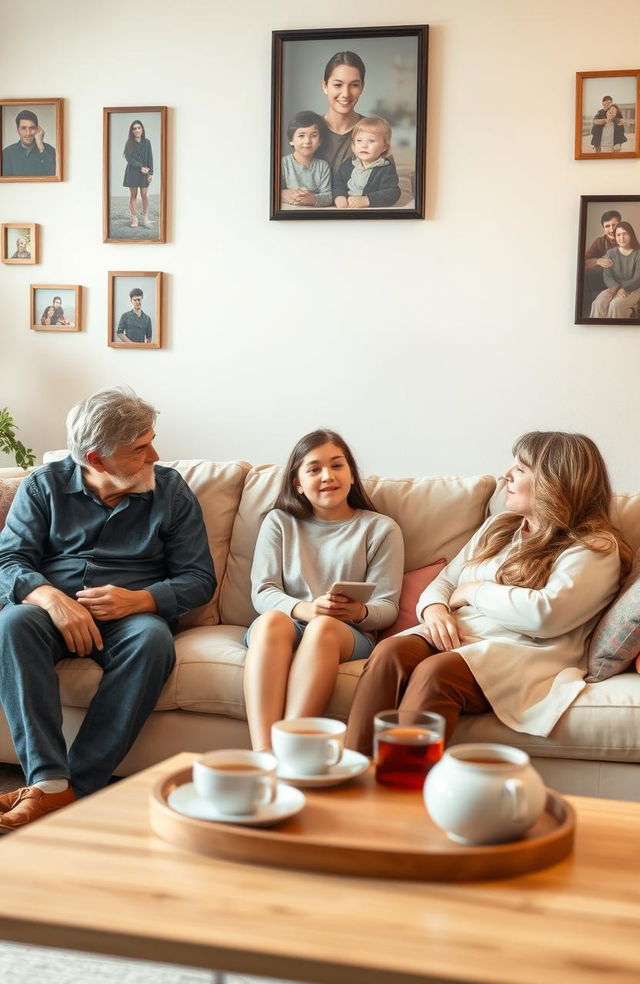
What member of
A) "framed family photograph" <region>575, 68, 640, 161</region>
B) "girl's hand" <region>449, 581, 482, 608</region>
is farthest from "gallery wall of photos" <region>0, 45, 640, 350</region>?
"girl's hand" <region>449, 581, 482, 608</region>

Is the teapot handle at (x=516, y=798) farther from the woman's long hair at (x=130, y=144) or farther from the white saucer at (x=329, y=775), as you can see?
the woman's long hair at (x=130, y=144)

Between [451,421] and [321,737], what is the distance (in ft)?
8.21

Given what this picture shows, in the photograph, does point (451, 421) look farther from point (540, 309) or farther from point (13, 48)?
point (13, 48)

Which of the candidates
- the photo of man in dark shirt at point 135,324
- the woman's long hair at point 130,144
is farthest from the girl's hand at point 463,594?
the woman's long hair at point 130,144

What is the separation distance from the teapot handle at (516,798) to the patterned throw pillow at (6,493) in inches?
81.5

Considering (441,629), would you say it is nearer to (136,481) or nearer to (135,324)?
(136,481)

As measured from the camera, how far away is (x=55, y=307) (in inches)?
166

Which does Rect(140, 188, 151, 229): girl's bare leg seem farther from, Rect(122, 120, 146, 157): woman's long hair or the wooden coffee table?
the wooden coffee table

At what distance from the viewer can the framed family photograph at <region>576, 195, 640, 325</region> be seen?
12.1 feet

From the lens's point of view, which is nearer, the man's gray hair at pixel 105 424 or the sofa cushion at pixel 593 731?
the sofa cushion at pixel 593 731

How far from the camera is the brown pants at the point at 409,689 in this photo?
2.26m

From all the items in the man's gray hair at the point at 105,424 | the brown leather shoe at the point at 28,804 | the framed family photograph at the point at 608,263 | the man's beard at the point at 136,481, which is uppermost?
the framed family photograph at the point at 608,263

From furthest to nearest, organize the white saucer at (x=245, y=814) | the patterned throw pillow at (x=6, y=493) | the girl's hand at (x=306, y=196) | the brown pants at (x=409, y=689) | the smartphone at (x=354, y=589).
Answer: the girl's hand at (x=306, y=196) → the patterned throw pillow at (x=6, y=493) → the smartphone at (x=354, y=589) → the brown pants at (x=409, y=689) → the white saucer at (x=245, y=814)

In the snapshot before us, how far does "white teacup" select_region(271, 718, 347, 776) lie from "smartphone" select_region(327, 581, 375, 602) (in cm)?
91
